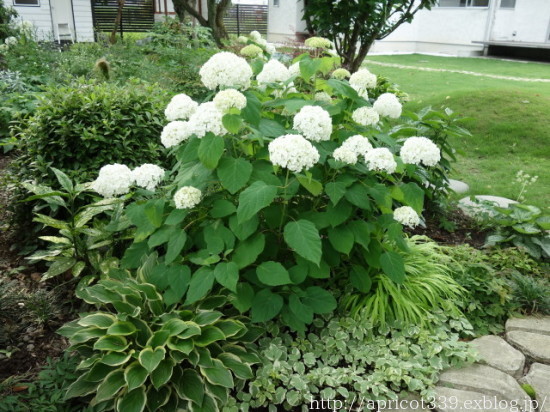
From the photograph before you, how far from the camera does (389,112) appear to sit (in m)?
2.59

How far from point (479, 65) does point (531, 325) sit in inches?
573

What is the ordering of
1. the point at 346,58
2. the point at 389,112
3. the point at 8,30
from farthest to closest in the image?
the point at 8,30, the point at 346,58, the point at 389,112

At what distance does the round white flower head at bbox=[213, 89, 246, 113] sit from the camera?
2.06 meters

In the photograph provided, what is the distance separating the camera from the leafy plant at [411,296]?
2.68 metres

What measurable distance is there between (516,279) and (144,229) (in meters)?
2.34

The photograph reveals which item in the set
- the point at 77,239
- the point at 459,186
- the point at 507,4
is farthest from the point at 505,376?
the point at 507,4

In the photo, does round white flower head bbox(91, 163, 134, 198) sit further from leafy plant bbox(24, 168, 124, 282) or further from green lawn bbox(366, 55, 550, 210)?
green lawn bbox(366, 55, 550, 210)

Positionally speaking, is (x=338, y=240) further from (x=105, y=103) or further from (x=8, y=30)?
(x=8, y=30)

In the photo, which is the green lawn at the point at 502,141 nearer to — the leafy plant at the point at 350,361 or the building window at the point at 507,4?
the leafy plant at the point at 350,361

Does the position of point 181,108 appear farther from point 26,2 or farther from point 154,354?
point 26,2

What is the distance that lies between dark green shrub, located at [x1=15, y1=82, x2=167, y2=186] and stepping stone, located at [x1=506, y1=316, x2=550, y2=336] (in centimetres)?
268

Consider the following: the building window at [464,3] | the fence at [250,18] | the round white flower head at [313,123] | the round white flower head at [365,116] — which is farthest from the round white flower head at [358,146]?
the fence at [250,18]

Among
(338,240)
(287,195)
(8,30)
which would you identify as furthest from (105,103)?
(8,30)

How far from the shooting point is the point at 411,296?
279cm
